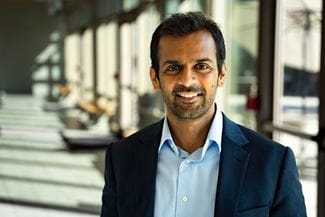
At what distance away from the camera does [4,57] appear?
1101 inches

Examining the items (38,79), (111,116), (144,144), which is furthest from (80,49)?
(144,144)

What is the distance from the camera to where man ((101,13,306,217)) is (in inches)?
52.5

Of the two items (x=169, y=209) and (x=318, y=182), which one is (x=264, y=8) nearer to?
(x=318, y=182)

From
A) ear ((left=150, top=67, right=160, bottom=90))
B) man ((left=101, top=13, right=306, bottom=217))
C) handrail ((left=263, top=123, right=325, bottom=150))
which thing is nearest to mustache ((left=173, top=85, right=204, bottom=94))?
man ((left=101, top=13, right=306, bottom=217))

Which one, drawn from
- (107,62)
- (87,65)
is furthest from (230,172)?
(87,65)

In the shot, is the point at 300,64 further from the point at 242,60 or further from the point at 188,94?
the point at 188,94

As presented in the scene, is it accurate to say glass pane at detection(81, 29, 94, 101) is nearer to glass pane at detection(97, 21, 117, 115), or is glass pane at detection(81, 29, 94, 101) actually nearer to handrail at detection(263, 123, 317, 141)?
glass pane at detection(97, 21, 117, 115)

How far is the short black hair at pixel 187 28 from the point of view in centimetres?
137

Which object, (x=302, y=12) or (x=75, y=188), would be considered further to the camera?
(x=75, y=188)

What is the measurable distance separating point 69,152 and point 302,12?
6.60m

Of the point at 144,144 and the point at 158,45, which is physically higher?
the point at 158,45

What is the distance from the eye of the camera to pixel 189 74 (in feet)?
4.38

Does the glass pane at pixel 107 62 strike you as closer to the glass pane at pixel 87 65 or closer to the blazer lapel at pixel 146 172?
the glass pane at pixel 87 65

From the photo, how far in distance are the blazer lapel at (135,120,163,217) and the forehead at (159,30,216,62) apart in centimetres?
23
